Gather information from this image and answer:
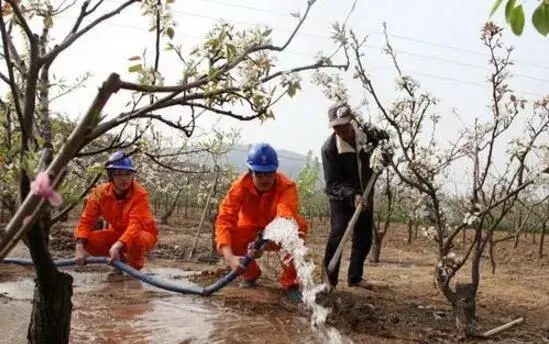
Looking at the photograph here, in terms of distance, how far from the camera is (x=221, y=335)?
4355mm

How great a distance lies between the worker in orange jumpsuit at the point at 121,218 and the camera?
632 cm

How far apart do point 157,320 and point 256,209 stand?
164 cm

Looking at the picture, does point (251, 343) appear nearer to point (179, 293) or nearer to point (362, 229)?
point (179, 293)

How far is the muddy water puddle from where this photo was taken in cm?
426

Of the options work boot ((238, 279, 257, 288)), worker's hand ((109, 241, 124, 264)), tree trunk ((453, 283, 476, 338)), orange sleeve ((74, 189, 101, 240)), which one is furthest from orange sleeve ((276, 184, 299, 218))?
orange sleeve ((74, 189, 101, 240))

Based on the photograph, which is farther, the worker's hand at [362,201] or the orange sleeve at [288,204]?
the worker's hand at [362,201]

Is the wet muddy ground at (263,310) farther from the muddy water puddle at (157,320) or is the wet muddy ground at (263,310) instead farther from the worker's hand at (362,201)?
the worker's hand at (362,201)

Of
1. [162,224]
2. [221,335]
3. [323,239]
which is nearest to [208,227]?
[162,224]

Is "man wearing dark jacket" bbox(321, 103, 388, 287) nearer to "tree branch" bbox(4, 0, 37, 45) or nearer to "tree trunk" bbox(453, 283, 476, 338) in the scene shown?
"tree trunk" bbox(453, 283, 476, 338)

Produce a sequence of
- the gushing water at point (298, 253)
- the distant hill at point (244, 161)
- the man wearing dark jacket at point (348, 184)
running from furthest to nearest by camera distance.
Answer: the distant hill at point (244, 161), the man wearing dark jacket at point (348, 184), the gushing water at point (298, 253)

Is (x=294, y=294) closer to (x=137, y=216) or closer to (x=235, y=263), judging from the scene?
(x=235, y=263)

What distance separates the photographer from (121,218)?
6.57 m

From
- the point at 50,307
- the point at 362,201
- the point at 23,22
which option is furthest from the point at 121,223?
the point at 23,22

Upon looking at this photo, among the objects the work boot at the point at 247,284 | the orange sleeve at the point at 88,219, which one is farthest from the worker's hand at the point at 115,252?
the work boot at the point at 247,284
